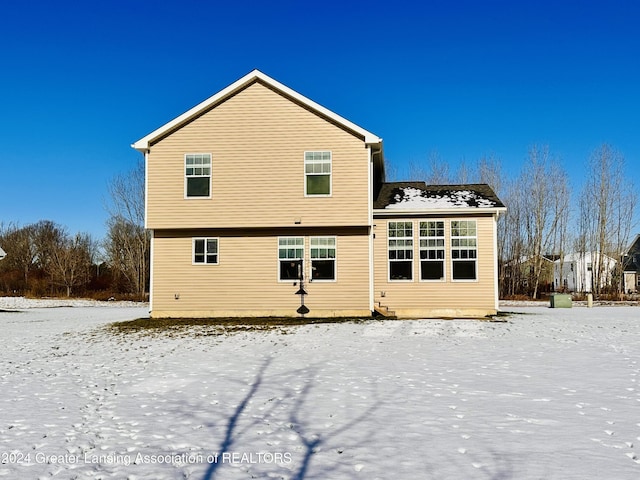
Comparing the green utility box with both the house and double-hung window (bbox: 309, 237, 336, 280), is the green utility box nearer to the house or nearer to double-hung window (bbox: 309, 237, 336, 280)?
the house

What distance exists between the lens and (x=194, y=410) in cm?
691

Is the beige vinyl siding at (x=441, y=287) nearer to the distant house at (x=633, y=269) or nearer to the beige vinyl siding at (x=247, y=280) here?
the beige vinyl siding at (x=247, y=280)

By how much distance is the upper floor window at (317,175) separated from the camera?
18719 mm

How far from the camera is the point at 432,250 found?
1947cm

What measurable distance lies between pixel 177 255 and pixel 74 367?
366 inches

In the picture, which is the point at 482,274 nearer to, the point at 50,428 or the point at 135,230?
the point at 50,428

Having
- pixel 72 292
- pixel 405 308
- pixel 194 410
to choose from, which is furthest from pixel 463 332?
pixel 72 292

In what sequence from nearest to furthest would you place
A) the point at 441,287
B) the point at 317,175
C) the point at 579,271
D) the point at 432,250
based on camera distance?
the point at 317,175 → the point at 441,287 → the point at 432,250 → the point at 579,271

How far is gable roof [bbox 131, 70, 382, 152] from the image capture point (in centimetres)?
1866

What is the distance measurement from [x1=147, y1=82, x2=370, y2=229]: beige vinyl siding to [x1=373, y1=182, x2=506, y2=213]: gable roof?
2078 millimetres

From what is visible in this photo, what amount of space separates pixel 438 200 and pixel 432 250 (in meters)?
2.03

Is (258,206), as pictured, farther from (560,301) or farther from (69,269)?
(69,269)

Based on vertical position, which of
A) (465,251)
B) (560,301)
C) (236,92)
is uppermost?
(236,92)

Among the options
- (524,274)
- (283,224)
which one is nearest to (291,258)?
(283,224)
